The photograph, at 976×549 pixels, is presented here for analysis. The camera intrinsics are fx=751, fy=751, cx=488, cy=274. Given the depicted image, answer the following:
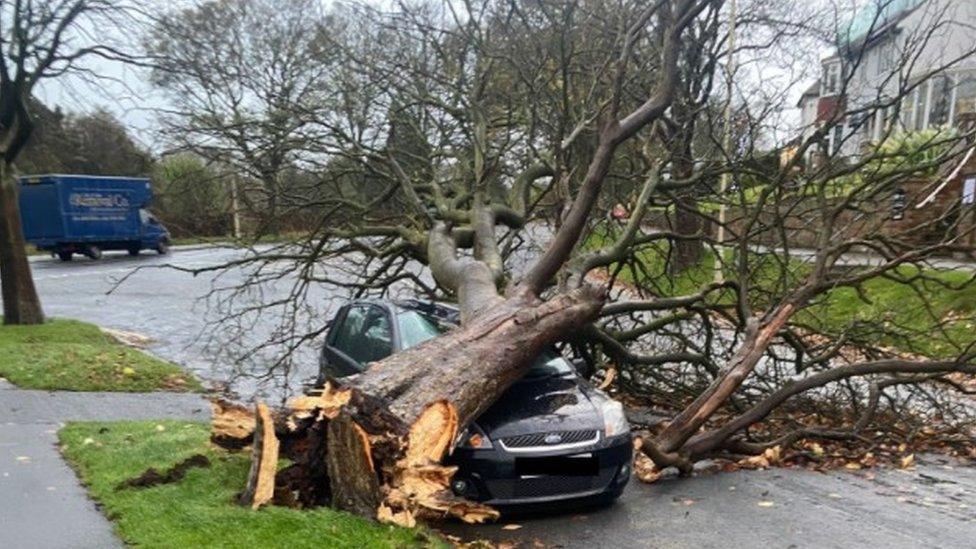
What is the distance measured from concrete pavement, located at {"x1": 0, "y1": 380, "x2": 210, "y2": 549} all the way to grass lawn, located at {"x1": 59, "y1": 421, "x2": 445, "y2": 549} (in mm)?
152

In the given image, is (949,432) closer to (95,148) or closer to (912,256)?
(912,256)

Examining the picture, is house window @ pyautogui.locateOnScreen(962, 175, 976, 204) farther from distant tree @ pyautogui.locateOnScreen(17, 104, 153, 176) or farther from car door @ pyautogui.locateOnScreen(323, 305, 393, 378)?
distant tree @ pyautogui.locateOnScreen(17, 104, 153, 176)

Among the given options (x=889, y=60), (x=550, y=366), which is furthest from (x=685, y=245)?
(x=550, y=366)

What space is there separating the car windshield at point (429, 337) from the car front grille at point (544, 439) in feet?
Answer: 3.58

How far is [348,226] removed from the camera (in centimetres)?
1138

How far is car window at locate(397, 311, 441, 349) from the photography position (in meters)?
6.75

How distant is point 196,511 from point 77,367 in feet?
20.7

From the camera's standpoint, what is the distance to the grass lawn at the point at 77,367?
9.52 meters

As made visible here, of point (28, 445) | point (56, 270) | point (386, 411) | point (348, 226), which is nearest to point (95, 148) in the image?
point (56, 270)

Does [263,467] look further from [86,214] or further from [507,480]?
[86,214]

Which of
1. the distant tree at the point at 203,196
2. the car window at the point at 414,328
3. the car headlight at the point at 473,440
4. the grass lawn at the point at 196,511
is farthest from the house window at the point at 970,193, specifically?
the distant tree at the point at 203,196

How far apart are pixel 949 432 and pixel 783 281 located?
259 cm

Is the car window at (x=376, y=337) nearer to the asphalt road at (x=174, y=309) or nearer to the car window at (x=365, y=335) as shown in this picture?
the car window at (x=365, y=335)

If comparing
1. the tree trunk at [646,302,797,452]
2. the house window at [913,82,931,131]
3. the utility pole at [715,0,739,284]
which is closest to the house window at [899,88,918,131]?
the house window at [913,82,931,131]
